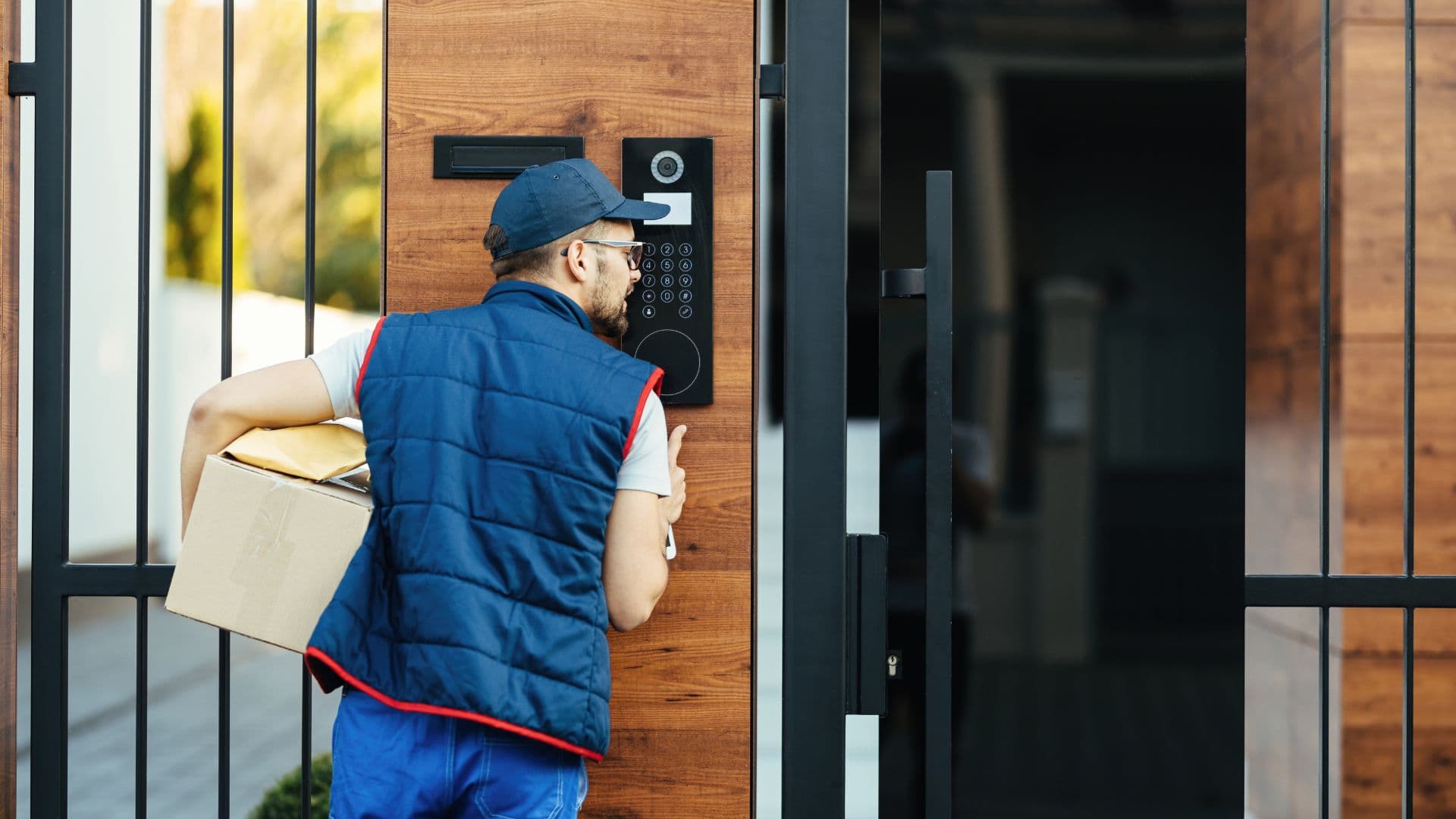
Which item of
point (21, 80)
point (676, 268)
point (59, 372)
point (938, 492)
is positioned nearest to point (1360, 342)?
point (938, 492)

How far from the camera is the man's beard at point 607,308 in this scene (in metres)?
1.71

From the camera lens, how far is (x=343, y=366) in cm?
160

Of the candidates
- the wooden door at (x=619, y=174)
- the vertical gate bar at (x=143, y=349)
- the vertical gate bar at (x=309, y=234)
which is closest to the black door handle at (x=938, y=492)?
the wooden door at (x=619, y=174)

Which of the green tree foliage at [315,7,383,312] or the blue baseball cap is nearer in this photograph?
the blue baseball cap

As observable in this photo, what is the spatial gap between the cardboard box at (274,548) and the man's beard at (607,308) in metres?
0.47

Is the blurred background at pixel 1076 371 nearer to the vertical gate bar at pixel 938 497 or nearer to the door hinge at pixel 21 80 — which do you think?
the vertical gate bar at pixel 938 497

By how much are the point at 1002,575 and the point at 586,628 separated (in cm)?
85

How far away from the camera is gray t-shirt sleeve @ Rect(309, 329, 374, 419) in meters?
1.60

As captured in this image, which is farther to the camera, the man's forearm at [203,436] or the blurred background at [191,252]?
the blurred background at [191,252]

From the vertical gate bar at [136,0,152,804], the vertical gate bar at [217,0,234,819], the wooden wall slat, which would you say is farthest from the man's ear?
the wooden wall slat

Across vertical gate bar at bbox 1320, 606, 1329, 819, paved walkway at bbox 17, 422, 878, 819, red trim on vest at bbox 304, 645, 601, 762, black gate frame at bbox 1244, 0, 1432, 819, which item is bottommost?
paved walkway at bbox 17, 422, 878, 819

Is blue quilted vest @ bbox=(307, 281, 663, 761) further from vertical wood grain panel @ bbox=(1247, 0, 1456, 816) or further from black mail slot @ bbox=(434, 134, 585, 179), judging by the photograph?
vertical wood grain panel @ bbox=(1247, 0, 1456, 816)

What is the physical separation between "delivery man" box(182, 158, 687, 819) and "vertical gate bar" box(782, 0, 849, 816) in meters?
0.49

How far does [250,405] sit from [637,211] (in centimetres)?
66
